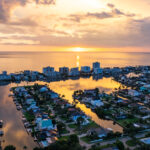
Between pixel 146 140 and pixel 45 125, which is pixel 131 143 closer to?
pixel 146 140

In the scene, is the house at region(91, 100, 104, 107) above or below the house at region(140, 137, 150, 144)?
above

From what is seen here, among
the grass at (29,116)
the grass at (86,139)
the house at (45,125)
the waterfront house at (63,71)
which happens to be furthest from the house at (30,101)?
the waterfront house at (63,71)

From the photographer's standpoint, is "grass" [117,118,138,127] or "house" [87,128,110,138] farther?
"grass" [117,118,138,127]

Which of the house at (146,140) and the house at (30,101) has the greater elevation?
the house at (30,101)

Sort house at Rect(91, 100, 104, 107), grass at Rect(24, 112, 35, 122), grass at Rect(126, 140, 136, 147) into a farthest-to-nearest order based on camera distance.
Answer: house at Rect(91, 100, 104, 107)
grass at Rect(24, 112, 35, 122)
grass at Rect(126, 140, 136, 147)

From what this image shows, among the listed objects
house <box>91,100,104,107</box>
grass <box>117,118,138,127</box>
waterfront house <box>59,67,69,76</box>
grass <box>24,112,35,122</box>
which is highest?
waterfront house <box>59,67,69,76</box>

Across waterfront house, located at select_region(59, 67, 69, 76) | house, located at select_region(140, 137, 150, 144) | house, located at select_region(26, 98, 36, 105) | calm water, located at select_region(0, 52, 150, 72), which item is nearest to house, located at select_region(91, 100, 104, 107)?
house, located at select_region(26, 98, 36, 105)

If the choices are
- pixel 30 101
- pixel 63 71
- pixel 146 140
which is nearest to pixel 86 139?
pixel 146 140

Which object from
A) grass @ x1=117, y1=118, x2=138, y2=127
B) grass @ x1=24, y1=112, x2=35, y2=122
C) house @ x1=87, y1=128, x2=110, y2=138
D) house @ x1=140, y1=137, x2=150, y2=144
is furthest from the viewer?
grass @ x1=24, y1=112, x2=35, y2=122

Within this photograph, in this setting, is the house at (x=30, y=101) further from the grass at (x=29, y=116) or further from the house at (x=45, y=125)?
the house at (x=45, y=125)

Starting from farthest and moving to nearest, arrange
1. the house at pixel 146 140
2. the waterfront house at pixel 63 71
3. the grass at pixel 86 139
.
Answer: the waterfront house at pixel 63 71
the grass at pixel 86 139
the house at pixel 146 140

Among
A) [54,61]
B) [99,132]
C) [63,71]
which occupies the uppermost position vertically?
[54,61]

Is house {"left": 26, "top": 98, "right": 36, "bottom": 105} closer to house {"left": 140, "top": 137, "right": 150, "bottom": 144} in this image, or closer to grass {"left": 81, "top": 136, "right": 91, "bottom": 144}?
grass {"left": 81, "top": 136, "right": 91, "bottom": 144}
